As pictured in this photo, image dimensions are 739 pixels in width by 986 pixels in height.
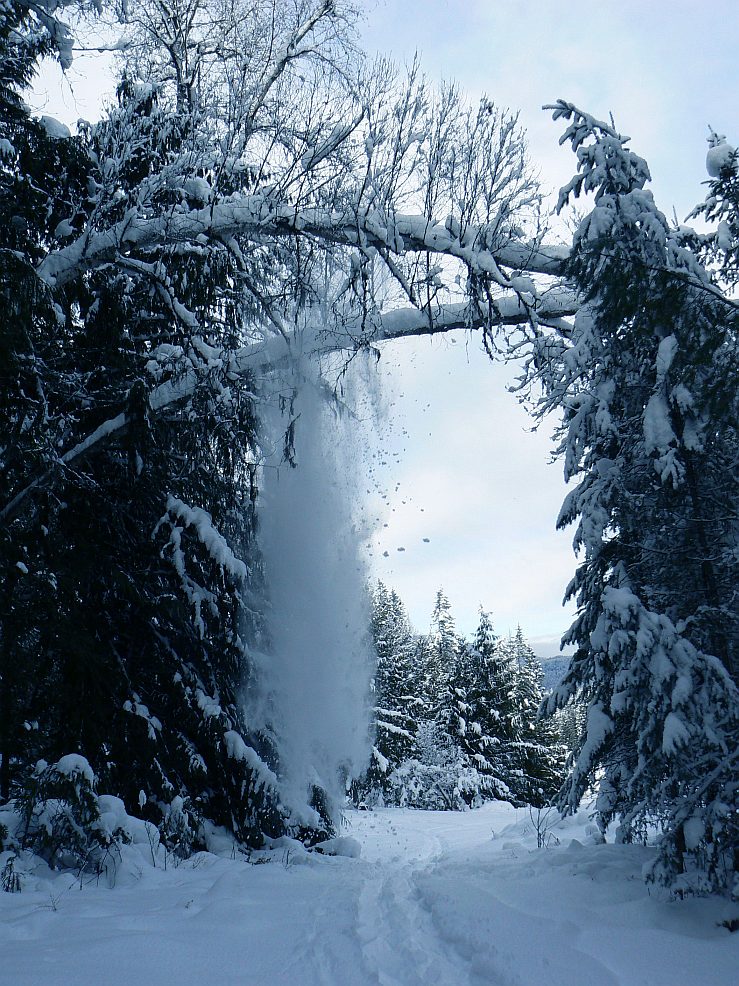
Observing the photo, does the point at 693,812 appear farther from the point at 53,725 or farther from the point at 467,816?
the point at 467,816

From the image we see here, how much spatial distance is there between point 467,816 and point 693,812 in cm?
1736

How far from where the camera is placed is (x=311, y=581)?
1085cm

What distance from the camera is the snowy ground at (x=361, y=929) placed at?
3.18 metres

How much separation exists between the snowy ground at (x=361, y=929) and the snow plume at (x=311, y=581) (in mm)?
3630

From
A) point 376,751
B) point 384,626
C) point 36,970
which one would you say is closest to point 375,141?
point 36,970

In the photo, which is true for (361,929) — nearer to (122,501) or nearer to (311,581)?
(122,501)

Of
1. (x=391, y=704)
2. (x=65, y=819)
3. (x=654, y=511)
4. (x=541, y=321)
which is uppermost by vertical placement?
(x=541, y=321)

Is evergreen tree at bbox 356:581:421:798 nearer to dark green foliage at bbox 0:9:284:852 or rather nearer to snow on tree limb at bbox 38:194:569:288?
dark green foliage at bbox 0:9:284:852

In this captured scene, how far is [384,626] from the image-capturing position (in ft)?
106

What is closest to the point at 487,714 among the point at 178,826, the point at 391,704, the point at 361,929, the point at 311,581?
the point at 391,704

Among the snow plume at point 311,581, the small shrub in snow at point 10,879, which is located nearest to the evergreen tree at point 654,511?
the snow plume at point 311,581

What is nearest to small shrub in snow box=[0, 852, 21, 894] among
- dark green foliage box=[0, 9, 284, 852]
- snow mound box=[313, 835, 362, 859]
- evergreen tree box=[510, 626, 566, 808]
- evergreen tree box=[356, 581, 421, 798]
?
dark green foliage box=[0, 9, 284, 852]

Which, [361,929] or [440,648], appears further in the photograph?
[440,648]

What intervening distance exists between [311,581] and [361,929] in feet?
22.7
